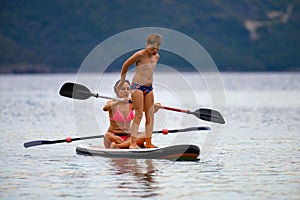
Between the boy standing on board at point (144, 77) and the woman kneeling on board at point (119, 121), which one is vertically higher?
the boy standing on board at point (144, 77)

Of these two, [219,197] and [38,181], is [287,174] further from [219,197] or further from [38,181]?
[38,181]

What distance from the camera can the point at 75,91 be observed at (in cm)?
2102

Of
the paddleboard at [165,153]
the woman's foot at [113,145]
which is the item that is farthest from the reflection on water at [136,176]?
the woman's foot at [113,145]

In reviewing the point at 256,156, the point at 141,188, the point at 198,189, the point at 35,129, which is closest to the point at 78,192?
the point at 141,188

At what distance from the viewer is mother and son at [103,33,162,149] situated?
1844 centimetres

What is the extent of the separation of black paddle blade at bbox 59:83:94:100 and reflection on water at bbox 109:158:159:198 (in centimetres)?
240

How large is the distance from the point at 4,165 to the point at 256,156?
5796mm

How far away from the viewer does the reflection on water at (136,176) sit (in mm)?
14781

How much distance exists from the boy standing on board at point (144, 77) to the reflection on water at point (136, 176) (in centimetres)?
77

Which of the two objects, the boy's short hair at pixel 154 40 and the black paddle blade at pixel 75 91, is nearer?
the boy's short hair at pixel 154 40

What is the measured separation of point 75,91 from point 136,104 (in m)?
2.81

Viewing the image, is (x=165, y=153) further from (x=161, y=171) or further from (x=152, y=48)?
(x=152, y=48)

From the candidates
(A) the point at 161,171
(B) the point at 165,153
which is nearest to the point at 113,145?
(B) the point at 165,153

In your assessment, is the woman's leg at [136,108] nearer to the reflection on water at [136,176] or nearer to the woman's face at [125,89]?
the reflection on water at [136,176]
